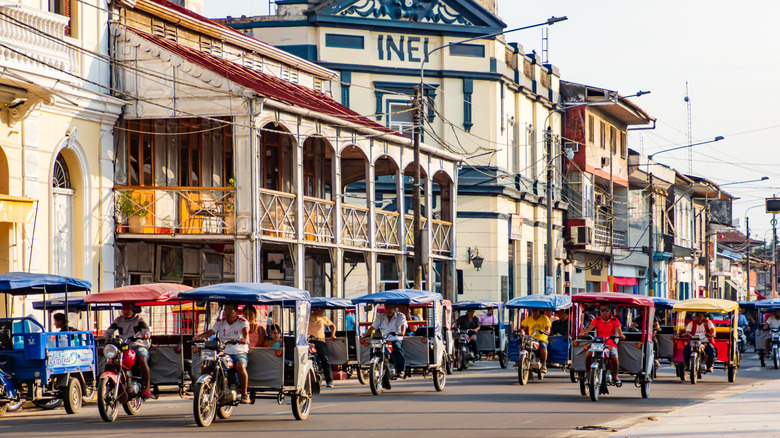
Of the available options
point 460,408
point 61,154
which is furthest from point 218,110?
point 460,408

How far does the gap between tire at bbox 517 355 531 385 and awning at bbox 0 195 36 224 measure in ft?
33.9

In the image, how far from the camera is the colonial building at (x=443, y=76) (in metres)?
44.6

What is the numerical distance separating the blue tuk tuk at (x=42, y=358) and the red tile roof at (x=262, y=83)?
952 centimetres

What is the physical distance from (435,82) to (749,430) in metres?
32.2

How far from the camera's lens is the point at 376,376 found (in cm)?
2138

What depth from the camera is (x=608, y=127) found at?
59250mm

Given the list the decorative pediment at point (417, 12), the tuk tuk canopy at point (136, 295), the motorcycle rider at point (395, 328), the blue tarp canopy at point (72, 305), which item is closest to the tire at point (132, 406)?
the tuk tuk canopy at point (136, 295)

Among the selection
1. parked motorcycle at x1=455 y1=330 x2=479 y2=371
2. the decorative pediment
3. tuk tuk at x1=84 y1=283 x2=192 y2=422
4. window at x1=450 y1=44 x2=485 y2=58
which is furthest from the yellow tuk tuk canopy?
window at x1=450 y1=44 x2=485 y2=58

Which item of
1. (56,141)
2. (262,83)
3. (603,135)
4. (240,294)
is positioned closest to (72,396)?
(240,294)

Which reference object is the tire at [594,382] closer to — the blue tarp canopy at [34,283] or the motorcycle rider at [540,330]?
the motorcycle rider at [540,330]

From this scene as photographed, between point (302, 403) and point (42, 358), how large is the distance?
3.90 meters

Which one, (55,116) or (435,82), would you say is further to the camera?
(435,82)

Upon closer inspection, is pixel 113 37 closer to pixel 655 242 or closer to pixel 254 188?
pixel 254 188

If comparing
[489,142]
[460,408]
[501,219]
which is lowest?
[460,408]
